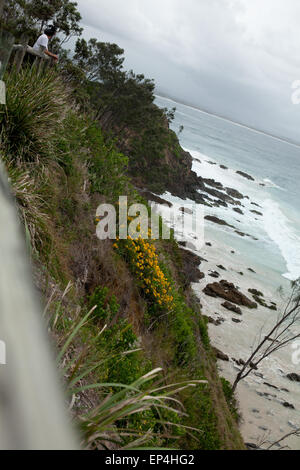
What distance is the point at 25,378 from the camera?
1.25 ft

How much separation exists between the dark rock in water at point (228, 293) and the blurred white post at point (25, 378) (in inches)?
1046

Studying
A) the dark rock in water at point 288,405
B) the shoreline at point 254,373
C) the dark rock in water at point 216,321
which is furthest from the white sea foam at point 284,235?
the dark rock in water at point 288,405

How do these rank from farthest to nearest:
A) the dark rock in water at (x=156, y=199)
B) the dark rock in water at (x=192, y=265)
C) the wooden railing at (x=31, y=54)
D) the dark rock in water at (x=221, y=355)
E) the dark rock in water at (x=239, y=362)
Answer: the dark rock in water at (x=156, y=199) → the dark rock in water at (x=192, y=265) → the dark rock in water at (x=239, y=362) → the dark rock in water at (x=221, y=355) → the wooden railing at (x=31, y=54)

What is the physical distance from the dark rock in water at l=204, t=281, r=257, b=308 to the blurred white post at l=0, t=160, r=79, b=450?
26575mm

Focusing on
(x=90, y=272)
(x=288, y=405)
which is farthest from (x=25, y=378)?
(x=288, y=405)

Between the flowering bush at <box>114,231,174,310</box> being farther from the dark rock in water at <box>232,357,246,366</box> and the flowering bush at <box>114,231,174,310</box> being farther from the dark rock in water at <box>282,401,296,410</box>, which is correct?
the dark rock in water at <box>282,401,296,410</box>

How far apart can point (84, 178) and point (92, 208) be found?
0.68 metres

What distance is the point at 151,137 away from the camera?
4241cm

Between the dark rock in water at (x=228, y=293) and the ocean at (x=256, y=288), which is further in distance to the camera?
the dark rock in water at (x=228, y=293)

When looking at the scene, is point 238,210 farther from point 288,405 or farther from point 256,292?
point 288,405

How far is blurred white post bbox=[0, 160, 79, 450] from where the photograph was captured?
1.16 ft

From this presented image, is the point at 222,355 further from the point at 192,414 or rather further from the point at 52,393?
the point at 52,393

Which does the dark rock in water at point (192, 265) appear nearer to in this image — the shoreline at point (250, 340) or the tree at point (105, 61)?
the shoreline at point (250, 340)

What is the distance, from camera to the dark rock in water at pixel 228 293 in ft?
87.9
